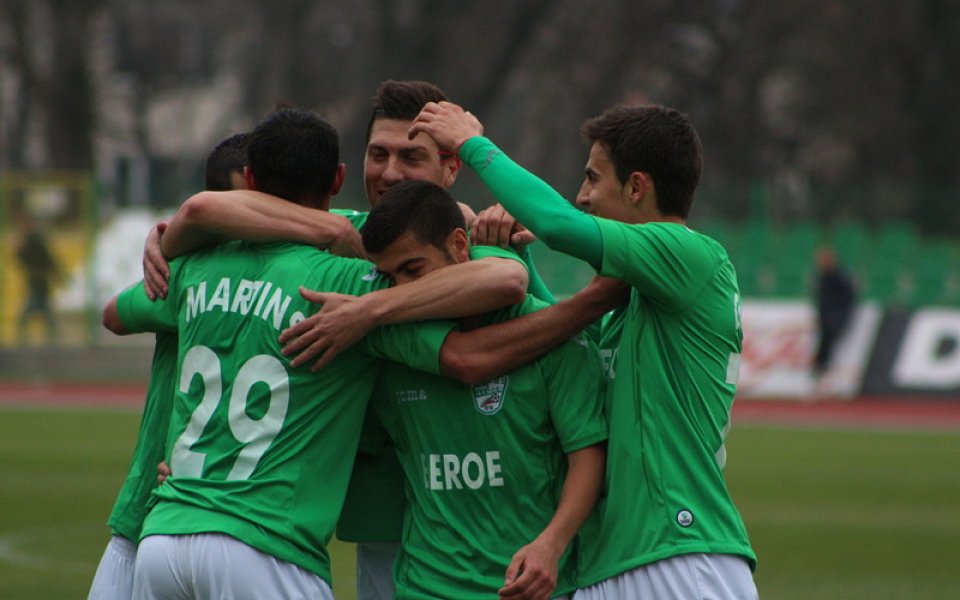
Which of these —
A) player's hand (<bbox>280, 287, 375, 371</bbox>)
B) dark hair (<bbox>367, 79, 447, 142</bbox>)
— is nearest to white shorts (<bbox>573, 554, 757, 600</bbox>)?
player's hand (<bbox>280, 287, 375, 371</bbox>)

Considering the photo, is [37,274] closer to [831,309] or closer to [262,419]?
[831,309]

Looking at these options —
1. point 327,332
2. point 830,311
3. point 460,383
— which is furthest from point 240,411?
point 830,311

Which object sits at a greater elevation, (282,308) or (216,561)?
(282,308)

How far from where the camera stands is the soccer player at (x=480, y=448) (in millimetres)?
4242

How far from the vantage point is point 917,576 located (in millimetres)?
10102

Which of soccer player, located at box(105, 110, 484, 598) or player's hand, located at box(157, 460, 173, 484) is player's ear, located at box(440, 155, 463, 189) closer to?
soccer player, located at box(105, 110, 484, 598)

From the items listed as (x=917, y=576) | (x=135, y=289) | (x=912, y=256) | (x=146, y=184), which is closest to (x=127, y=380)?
(x=146, y=184)

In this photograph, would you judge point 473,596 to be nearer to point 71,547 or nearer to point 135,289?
point 135,289

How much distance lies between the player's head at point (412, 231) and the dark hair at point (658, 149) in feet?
1.68

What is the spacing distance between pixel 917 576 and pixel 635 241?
670 cm

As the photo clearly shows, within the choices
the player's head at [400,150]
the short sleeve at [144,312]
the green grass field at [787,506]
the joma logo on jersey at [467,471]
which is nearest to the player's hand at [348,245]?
the player's head at [400,150]

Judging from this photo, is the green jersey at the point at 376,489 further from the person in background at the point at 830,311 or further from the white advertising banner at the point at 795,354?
the person in background at the point at 830,311

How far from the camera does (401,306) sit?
4207mm

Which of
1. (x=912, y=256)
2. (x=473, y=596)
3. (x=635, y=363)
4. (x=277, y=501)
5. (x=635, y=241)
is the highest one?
(x=912, y=256)
